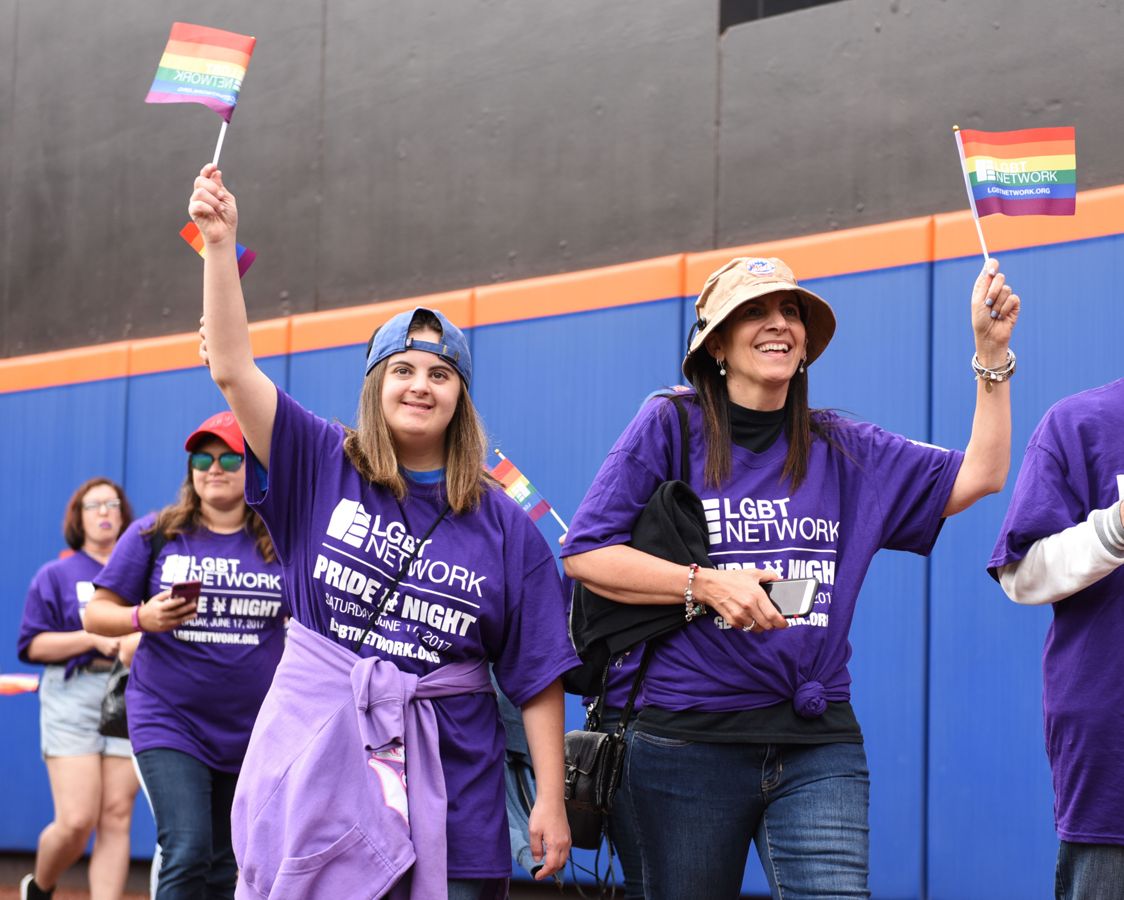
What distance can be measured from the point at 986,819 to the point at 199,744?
10.1ft

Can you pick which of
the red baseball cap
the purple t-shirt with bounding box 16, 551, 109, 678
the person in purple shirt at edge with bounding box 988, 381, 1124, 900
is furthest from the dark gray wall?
the person in purple shirt at edge with bounding box 988, 381, 1124, 900

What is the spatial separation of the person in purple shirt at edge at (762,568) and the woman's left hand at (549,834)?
0.19m

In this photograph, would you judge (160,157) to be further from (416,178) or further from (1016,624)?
(1016,624)

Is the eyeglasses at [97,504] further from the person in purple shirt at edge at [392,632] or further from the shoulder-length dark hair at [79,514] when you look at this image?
the person in purple shirt at edge at [392,632]

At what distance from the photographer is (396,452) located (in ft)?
13.1

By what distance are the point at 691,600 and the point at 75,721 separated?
15.8ft

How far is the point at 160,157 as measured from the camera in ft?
34.6

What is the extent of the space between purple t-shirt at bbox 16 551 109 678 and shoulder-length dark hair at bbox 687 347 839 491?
4.78m

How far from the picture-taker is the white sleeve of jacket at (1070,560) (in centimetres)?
339

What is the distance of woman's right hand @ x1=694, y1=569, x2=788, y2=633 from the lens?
3.53 meters

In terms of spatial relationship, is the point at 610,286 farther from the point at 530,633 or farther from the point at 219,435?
the point at 530,633

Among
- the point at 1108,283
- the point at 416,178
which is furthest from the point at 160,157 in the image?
the point at 1108,283

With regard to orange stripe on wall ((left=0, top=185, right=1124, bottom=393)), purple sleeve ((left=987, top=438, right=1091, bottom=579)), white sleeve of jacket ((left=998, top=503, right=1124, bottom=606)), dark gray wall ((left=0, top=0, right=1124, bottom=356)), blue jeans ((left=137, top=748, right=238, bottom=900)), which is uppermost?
dark gray wall ((left=0, top=0, right=1124, bottom=356))

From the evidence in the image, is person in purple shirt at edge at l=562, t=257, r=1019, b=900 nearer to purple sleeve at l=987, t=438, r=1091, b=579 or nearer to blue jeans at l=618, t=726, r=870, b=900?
blue jeans at l=618, t=726, r=870, b=900
